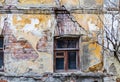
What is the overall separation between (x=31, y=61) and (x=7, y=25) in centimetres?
121

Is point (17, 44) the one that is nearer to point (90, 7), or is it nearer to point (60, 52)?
point (60, 52)

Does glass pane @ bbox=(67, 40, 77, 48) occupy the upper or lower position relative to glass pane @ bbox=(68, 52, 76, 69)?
upper

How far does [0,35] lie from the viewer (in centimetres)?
1160

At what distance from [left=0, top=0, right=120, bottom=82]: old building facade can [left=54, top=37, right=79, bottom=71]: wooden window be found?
11 cm

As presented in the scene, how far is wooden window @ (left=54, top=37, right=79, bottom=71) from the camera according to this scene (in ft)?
38.5

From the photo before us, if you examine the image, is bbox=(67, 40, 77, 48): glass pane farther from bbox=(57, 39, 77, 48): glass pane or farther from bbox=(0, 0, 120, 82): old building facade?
bbox=(0, 0, 120, 82): old building facade

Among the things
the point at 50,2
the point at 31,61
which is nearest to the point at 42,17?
the point at 50,2

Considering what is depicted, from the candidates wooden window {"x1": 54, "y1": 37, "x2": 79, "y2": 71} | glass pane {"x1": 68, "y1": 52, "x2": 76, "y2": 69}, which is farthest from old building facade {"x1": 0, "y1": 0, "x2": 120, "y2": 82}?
glass pane {"x1": 68, "y1": 52, "x2": 76, "y2": 69}

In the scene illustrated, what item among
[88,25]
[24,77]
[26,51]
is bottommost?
[24,77]

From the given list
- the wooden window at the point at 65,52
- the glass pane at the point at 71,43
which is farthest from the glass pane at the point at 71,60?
the glass pane at the point at 71,43

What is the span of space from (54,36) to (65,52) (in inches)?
22.1

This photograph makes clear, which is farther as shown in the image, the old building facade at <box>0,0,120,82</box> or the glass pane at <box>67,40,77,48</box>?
the glass pane at <box>67,40,77,48</box>

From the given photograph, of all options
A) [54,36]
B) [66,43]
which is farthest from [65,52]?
[54,36]

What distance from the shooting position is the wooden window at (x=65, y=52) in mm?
11727
